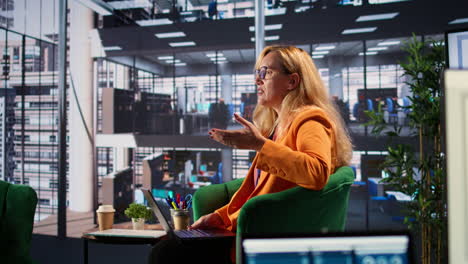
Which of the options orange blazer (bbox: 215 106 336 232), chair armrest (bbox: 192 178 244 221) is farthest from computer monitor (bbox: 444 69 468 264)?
chair armrest (bbox: 192 178 244 221)

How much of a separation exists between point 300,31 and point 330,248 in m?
4.09

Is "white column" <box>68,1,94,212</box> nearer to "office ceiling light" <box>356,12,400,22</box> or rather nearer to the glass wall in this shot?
the glass wall

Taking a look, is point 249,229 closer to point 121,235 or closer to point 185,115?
point 121,235

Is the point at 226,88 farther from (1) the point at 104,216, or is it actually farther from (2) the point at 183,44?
(1) the point at 104,216

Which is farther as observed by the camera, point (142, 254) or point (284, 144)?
point (142, 254)

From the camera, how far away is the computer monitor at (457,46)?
246cm

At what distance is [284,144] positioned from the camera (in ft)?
5.64

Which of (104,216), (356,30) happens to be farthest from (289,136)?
(356,30)

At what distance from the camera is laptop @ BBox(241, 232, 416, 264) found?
659mm

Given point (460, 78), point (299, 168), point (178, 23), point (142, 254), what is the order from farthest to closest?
point (178, 23), point (142, 254), point (299, 168), point (460, 78)

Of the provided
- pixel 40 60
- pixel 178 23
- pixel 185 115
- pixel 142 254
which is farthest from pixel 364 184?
pixel 40 60

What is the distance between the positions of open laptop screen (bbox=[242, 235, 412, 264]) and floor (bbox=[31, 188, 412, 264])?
3.43 metres

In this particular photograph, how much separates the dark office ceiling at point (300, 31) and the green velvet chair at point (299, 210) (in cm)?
284

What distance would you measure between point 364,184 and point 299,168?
311 centimetres
